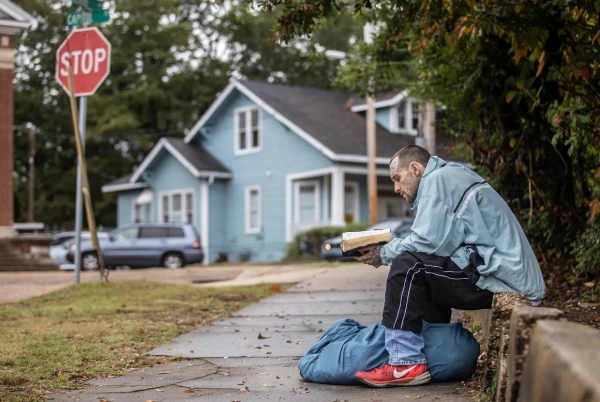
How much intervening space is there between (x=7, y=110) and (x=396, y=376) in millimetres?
23817

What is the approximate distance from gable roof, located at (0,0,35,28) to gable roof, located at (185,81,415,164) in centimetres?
917

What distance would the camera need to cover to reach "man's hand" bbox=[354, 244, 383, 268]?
5.35 m

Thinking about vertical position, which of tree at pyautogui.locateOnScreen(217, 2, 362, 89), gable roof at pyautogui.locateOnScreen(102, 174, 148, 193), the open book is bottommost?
the open book

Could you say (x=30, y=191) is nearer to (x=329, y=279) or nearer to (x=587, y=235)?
(x=329, y=279)

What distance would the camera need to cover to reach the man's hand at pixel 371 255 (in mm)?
5352

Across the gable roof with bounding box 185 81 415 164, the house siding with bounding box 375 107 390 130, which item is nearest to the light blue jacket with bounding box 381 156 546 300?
the gable roof with bounding box 185 81 415 164

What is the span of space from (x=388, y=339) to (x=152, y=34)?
43.0 metres

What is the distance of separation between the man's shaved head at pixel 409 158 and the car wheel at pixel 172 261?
78.0 feet

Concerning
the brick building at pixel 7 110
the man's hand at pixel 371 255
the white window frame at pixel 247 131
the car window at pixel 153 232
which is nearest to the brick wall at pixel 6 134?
the brick building at pixel 7 110

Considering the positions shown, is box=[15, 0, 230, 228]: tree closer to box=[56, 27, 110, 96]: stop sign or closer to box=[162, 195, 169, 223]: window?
box=[162, 195, 169, 223]: window

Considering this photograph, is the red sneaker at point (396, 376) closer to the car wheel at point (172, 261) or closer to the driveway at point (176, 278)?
the driveway at point (176, 278)

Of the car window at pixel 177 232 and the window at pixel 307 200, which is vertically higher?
the window at pixel 307 200

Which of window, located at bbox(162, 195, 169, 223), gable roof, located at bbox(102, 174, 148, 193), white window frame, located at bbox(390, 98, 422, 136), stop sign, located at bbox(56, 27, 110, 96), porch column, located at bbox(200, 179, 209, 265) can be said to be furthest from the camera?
gable roof, located at bbox(102, 174, 148, 193)

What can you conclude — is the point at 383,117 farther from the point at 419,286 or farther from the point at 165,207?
the point at 419,286
